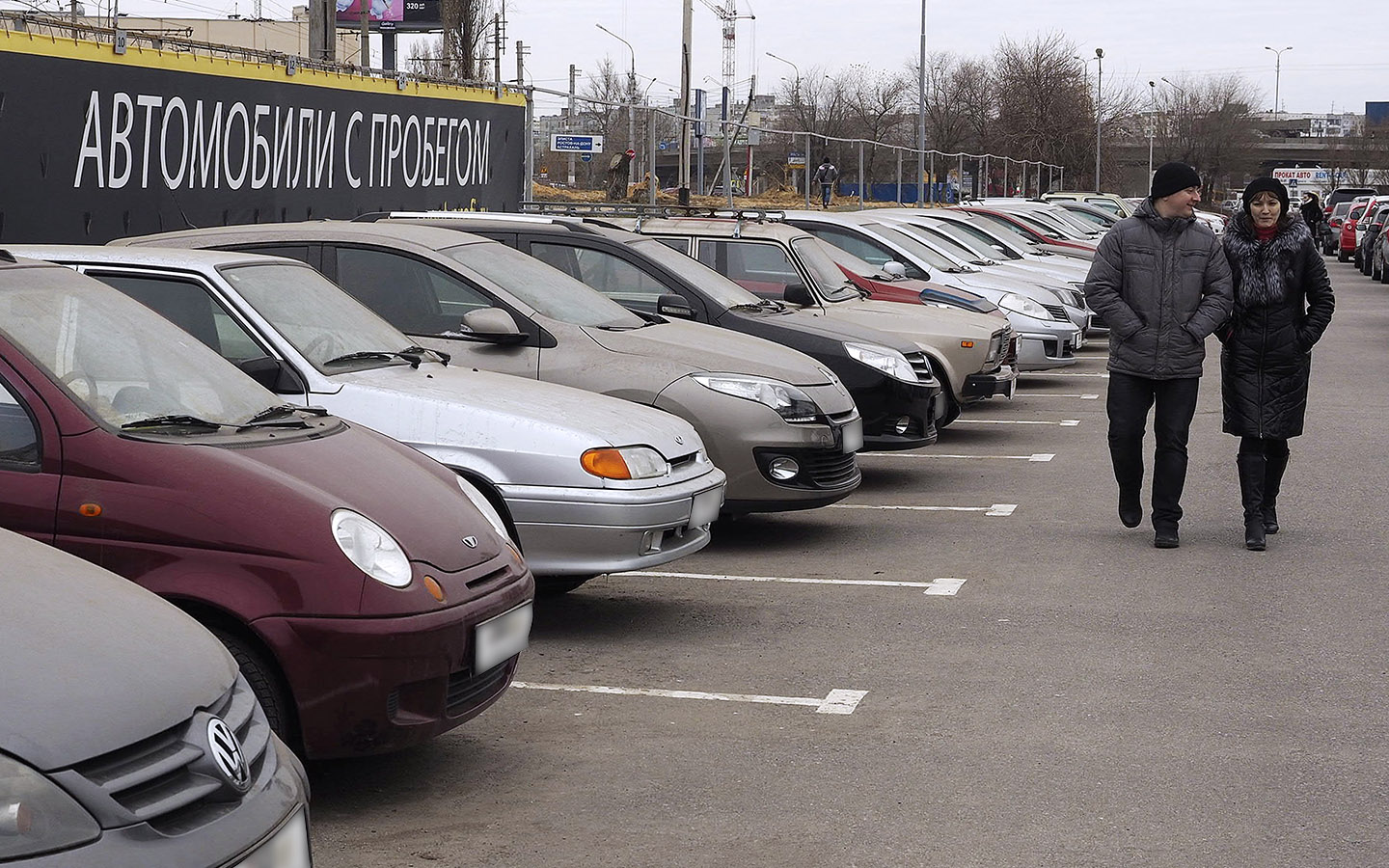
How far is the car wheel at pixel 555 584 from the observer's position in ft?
23.2

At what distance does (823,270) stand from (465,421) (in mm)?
6278

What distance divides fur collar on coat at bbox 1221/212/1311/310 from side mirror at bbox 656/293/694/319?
3084 mm

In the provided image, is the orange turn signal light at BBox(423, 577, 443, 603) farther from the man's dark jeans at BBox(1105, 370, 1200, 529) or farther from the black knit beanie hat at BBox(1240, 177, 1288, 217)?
the black knit beanie hat at BBox(1240, 177, 1288, 217)

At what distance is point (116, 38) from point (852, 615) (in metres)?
8.67

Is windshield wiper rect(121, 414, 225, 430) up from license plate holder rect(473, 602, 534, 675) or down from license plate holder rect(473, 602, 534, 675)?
up

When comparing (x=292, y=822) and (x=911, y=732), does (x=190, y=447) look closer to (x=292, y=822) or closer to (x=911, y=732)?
(x=292, y=822)

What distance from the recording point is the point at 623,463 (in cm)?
630

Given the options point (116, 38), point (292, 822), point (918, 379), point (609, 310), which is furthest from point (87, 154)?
point (292, 822)

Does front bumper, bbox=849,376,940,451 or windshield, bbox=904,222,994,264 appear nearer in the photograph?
front bumper, bbox=849,376,940,451

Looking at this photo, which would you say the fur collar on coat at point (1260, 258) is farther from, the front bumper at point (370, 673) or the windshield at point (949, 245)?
the windshield at point (949, 245)

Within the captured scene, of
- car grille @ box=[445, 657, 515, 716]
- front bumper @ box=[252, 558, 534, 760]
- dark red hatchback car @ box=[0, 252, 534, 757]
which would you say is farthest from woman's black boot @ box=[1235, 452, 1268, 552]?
front bumper @ box=[252, 558, 534, 760]

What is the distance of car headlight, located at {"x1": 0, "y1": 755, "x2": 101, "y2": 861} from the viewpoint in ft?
7.98

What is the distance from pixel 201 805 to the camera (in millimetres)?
2768

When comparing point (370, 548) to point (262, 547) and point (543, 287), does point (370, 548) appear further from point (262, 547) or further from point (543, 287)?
point (543, 287)
